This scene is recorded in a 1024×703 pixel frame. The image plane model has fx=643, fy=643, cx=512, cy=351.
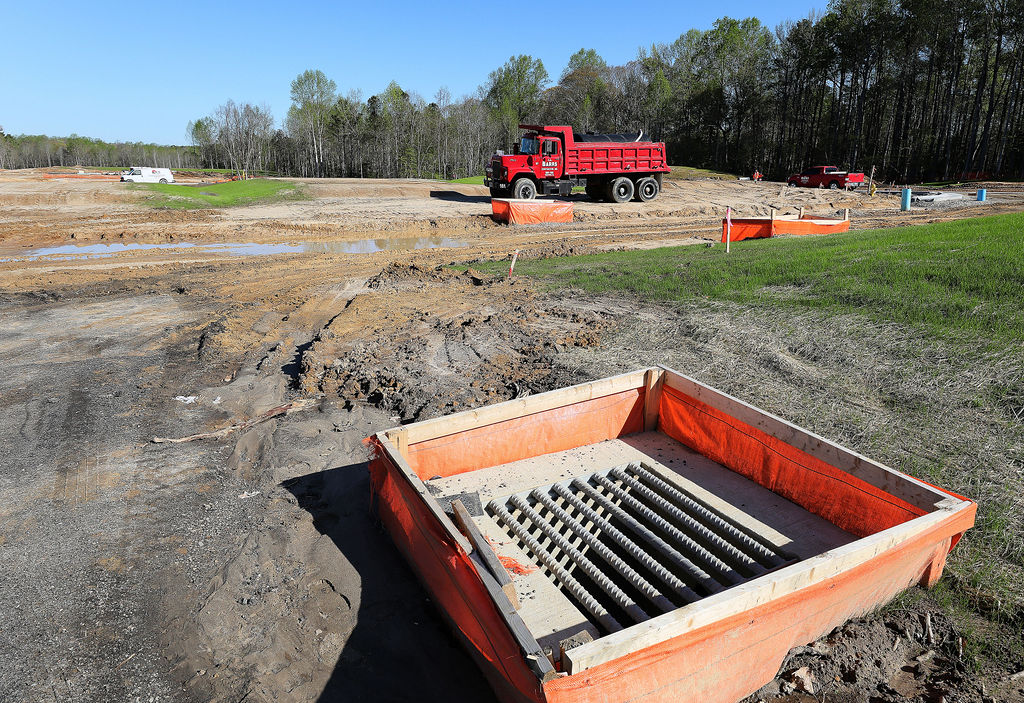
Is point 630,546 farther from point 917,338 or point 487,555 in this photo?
point 917,338

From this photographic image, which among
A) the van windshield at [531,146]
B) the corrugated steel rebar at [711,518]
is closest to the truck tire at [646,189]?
the van windshield at [531,146]

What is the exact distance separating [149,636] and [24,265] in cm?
1542

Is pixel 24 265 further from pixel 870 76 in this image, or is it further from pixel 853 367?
pixel 870 76

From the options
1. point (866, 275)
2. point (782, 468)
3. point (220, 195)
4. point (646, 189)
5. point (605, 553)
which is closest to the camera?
point (605, 553)

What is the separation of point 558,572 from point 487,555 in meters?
0.70

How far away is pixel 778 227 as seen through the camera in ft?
56.3

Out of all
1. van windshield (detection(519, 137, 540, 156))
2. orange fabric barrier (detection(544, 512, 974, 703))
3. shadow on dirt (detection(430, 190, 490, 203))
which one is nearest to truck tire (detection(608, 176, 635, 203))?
van windshield (detection(519, 137, 540, 156))

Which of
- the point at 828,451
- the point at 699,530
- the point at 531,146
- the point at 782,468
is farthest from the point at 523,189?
the point at 699,530

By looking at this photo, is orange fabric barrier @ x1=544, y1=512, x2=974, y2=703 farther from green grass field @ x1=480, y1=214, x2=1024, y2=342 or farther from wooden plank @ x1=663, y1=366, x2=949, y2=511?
green grass field @ x1=480, y1=214, x2=1024, y2=342

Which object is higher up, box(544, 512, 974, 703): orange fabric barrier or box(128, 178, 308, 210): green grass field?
box(128, 178, 308, 210): green grass field

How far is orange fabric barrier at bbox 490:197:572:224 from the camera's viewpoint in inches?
867

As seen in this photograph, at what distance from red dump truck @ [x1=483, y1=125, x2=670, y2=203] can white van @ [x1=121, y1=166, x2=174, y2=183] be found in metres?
28.1

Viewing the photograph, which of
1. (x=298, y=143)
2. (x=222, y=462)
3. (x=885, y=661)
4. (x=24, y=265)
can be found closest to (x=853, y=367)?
(x=885, y=661)

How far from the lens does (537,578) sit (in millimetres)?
4000
